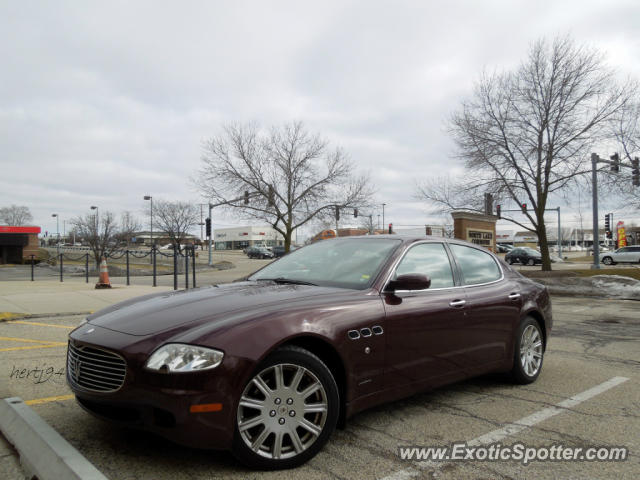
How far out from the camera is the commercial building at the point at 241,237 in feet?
370

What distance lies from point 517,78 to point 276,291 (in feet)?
62.6

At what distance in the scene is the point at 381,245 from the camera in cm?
409

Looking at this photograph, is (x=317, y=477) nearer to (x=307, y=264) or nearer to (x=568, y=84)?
(x=307, y=264)

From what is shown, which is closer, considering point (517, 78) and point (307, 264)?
point (307, 264)

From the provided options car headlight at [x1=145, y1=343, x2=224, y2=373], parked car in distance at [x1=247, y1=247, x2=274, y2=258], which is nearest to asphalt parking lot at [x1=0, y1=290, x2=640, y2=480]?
car headlight at [x1=145, y1=343, x2=224, y2=373]

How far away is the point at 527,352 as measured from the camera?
185 inches

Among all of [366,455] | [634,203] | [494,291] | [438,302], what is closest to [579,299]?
[494,291]

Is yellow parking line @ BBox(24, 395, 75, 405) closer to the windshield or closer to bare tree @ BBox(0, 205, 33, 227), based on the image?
the windshield

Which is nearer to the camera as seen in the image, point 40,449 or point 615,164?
point 40,449

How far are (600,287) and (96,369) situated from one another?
52.2 ft

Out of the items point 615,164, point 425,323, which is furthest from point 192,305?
point 615,164

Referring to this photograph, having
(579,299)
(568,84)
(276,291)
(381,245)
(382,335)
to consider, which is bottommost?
(579,299)

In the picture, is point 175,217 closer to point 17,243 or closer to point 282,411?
point 17,243

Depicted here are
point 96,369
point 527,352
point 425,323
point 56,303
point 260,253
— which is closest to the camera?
point 96,369
